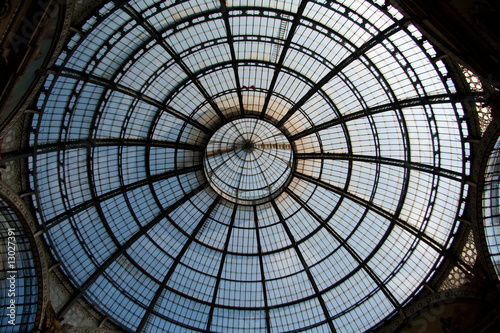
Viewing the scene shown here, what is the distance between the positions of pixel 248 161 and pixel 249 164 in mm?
278

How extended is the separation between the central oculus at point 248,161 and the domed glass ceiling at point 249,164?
0.12 metres

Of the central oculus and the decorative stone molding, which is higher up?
the central oculus

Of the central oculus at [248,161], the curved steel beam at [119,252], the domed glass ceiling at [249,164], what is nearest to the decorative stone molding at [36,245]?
the domed glass ceiling at [249,164]

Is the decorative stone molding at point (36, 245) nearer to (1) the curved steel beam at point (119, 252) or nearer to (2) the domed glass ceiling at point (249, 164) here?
(2) the domed glass ceiling at point (249, 164)

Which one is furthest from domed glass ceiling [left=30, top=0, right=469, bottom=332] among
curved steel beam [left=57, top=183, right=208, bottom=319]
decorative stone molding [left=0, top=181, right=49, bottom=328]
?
decorative stone molding [left=0, top=181, right=49, bottom=328]

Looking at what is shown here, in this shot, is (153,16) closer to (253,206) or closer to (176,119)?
(176,119)

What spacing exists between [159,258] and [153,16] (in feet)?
58.5

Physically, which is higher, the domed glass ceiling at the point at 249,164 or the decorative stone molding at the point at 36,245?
the domed glass ceiling at the point at 249,164

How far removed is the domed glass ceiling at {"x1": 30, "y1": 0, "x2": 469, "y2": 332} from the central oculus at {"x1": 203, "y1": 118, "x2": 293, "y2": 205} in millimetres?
119

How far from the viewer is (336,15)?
21.4 m

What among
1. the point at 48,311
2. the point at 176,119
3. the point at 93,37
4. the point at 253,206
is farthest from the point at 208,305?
the point at 93,37

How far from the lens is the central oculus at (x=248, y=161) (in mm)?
29625

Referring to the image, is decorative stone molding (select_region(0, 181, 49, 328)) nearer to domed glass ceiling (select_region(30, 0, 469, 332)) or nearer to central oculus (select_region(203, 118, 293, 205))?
domed glass ceiling (select_region(30, 0, 469, 332))

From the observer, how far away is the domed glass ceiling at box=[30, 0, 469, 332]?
21.9 meters
